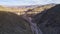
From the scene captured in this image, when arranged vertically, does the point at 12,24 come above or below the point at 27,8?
below

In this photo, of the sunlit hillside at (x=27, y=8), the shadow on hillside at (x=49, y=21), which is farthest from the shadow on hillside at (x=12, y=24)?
the sunlit hillside at (x=27, y=8)

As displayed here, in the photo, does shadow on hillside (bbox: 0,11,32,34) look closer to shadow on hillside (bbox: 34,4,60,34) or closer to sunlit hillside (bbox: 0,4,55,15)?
shadow on hillside (bbox: 34,4,60,34)

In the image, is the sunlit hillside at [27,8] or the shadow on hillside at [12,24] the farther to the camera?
the sunlit hillside at [27,8]

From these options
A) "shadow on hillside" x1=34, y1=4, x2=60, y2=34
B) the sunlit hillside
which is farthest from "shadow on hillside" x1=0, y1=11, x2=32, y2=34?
the sunlit hillside

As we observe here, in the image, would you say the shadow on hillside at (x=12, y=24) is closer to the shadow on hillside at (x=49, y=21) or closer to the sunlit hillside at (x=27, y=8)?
the shadow on hillside at (x=49, y=21)

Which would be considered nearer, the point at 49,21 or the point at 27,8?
the point at 49,21

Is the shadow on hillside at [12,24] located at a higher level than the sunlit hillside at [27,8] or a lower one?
lower

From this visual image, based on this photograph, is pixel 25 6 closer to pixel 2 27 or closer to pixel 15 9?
pixel 15 9

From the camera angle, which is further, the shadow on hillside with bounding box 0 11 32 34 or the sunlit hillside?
the sunlit hillside

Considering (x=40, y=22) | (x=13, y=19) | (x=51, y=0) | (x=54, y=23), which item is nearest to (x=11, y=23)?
(x=13, y=19)
